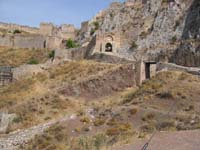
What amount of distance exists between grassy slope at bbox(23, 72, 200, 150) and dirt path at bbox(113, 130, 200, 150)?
2.90 metres

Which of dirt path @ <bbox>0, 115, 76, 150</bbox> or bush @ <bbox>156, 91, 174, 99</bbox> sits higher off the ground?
bush @ <bbox>156, 91, 174, 99</bbox>

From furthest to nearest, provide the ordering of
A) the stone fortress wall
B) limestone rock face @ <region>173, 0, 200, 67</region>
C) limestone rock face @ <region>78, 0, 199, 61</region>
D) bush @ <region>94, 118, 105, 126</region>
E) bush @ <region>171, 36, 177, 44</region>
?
the stone fortress wall
limestone rock face @ <region>78, 0, 199, 61</region>
bush @ <region>171, 36, 177, 44</region>
limestone rock face @ <region>173, 0, 200, 67</region>
bush @ <region>94, 118, 105, 126</region>

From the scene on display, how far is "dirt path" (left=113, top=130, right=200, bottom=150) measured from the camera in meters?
11.7

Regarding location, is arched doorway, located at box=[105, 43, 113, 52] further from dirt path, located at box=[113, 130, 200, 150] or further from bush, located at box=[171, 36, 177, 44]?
dirt path, located at box=[113, 130, 200, 150]

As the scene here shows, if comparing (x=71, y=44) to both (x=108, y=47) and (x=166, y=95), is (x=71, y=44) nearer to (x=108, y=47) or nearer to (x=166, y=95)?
(x=108, y=47)

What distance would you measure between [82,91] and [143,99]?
8509 millimetres

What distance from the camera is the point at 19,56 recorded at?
196ft

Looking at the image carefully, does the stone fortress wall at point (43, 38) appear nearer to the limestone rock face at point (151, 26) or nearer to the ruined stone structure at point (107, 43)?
the limestone rock face at point (151, 26)

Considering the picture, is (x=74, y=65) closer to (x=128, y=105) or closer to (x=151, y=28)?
(x=151, y=28)

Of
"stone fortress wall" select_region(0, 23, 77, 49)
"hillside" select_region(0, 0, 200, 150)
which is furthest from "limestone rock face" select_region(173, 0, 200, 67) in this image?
"stone fortress wall" select_region(0, 23, 77, 49)

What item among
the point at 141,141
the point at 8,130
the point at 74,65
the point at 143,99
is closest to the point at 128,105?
the point at 143,99

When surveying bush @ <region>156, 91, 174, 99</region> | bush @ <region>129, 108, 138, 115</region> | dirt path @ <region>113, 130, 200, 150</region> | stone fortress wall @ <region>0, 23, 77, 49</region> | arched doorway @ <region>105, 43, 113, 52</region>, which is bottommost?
bush @ <region>129, 108, 138, 115</region>

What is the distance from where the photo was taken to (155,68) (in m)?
31.7

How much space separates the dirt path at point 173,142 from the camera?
460 inches
